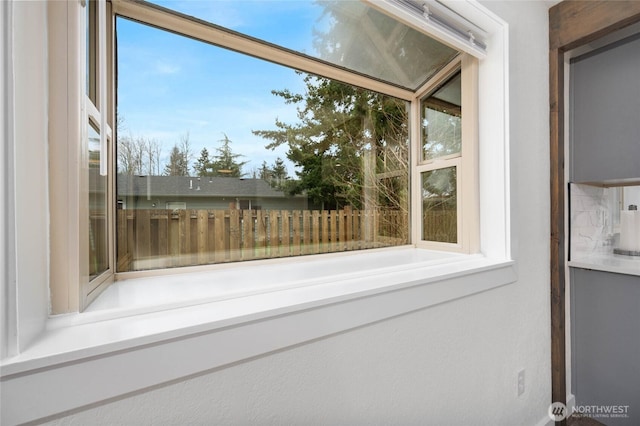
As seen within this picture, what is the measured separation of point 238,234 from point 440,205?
3.64 feet

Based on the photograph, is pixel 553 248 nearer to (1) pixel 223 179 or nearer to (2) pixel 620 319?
(2) pixel 620 319

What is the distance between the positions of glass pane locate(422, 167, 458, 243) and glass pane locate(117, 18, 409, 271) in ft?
0.54

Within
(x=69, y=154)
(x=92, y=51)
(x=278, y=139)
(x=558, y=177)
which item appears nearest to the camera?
(x=69, y=154)

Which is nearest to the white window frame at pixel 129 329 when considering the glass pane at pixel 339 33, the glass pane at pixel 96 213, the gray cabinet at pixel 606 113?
the glass pane at pixel 96 213

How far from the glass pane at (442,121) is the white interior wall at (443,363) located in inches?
10.0

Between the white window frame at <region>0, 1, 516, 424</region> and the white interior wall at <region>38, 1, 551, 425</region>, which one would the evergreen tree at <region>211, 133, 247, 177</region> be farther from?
the white interior wall at <region>38, 1, 551, 425</region>

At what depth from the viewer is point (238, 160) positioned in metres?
1.28

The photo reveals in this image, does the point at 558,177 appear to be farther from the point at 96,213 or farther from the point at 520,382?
the point at 96,213

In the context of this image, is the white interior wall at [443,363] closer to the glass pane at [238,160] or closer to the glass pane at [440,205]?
the glass pane at [440,205]

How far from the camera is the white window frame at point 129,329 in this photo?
47 centimetres

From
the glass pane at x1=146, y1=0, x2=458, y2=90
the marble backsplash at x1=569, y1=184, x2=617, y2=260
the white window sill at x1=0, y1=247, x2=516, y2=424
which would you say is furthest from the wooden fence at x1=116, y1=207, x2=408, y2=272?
the marble backsplash at x1=569, y1=184, x2=617, y2=260

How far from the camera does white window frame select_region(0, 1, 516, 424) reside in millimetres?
472

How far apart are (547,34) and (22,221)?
228 cm

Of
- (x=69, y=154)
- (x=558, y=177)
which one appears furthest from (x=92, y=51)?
(x=558, y=177)
